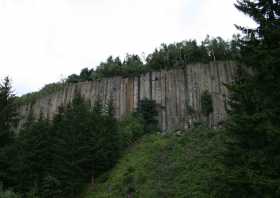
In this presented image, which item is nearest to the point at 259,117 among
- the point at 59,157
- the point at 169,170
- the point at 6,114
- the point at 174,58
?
the point at 169,170

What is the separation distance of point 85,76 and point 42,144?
31.0 m

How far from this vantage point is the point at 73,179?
23609mm

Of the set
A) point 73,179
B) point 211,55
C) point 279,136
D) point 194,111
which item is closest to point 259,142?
point 279,136

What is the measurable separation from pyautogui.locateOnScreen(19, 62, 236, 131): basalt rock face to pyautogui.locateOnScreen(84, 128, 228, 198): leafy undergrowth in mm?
7985

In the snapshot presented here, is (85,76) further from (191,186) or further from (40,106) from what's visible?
(191,186)

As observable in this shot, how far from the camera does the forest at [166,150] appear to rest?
37.8 feet

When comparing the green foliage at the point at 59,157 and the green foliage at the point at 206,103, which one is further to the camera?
the green foliage at the point at 206,103

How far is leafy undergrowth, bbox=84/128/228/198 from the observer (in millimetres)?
20922

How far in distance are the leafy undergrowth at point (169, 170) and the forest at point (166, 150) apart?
3.1 inches

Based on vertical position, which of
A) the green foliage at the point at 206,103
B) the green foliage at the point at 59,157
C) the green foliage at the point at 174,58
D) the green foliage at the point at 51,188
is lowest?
the green foliage at the point at 51,188

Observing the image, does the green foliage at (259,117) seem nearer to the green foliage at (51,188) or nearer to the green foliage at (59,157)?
the green foliage at (51,188)

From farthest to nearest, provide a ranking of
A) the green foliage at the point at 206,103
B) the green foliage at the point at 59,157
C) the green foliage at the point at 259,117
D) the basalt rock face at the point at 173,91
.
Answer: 1. the basalt rock face at the point at 173,91
2. the green foliage at the point at 206,103
3. the green foliage at the point at 59,157
4. the green foliage at the point at 259,117

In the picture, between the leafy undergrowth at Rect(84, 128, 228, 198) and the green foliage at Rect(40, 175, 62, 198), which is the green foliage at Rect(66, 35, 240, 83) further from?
the green foliage at Rect(40, 175, 62, 198)

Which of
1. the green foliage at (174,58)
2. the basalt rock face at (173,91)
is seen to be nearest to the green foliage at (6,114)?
the basalt rock face at (173,91)
